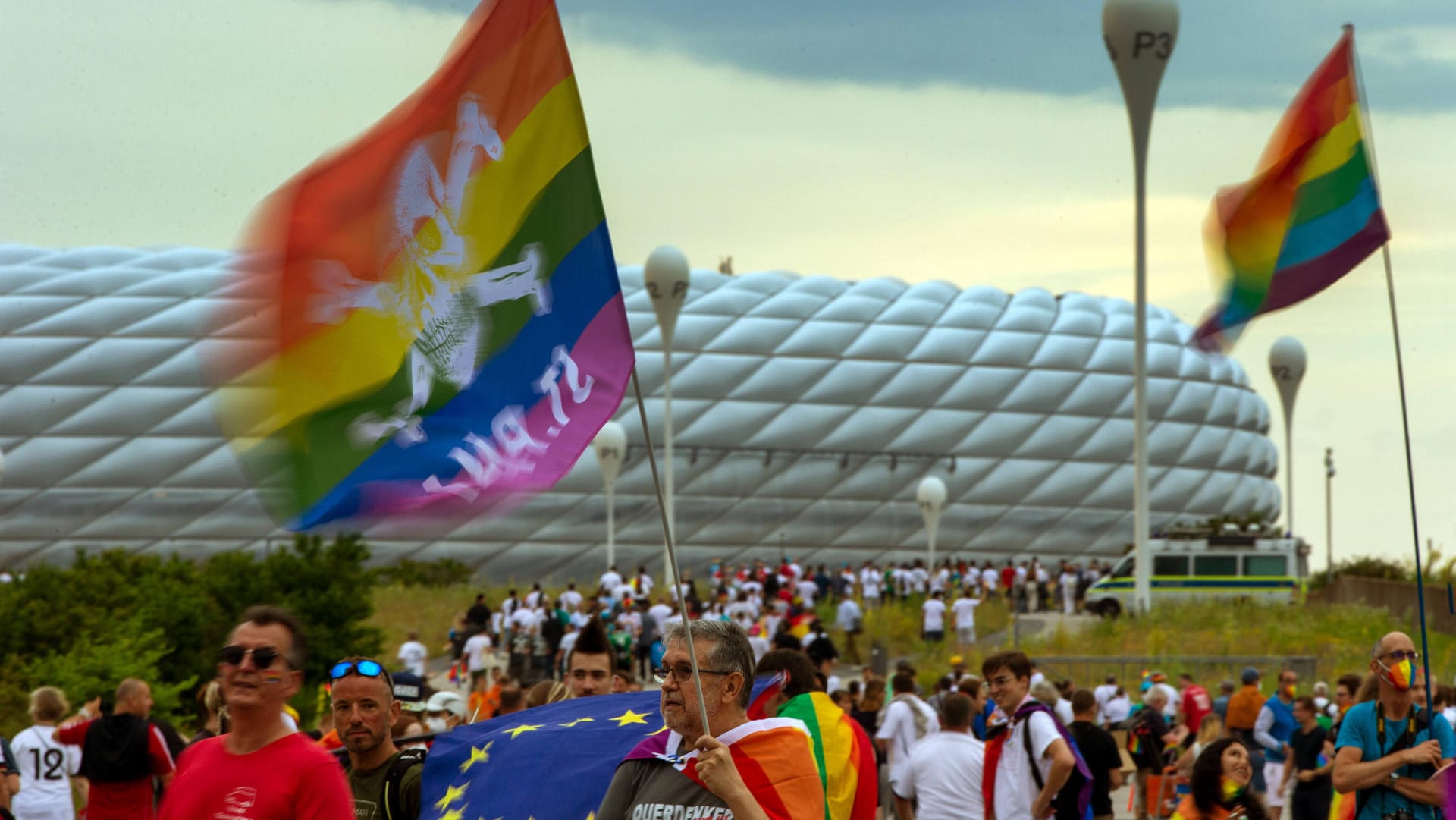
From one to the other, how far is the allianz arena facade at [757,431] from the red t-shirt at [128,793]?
44.3m

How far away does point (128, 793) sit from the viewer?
355 inches

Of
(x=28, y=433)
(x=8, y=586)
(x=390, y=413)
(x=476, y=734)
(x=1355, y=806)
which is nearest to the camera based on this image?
(x=390, y=413)

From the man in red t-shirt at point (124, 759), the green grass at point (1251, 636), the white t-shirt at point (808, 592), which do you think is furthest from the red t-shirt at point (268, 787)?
the white t-shirt at point (808, 592)

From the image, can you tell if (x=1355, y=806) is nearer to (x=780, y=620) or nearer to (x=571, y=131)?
(x=571, y=131)

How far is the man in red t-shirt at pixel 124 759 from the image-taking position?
29.3ft

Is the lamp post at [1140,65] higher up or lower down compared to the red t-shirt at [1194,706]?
higher up

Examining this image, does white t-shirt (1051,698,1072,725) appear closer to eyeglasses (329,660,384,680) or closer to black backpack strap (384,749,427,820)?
black backpack strap (384,749,427,820)

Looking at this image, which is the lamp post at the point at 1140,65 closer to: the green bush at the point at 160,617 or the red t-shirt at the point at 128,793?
the green bush at the point at 160,617

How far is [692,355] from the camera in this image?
5991cm

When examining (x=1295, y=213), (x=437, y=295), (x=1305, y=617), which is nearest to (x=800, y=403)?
(x=1305, y=617)

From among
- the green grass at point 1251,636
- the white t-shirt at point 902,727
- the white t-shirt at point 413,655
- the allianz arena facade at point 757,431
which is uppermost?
the allianz arena facade at point 757,431

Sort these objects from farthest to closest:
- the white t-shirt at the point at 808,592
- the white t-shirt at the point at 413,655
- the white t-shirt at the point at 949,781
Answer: the white t-shirt at the point at 808,592, the white t-shirt at the point at 413,655, the white t-shirt at the point at 949,781

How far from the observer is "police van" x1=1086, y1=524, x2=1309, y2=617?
34219mm

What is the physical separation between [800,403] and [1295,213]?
2029 inches
